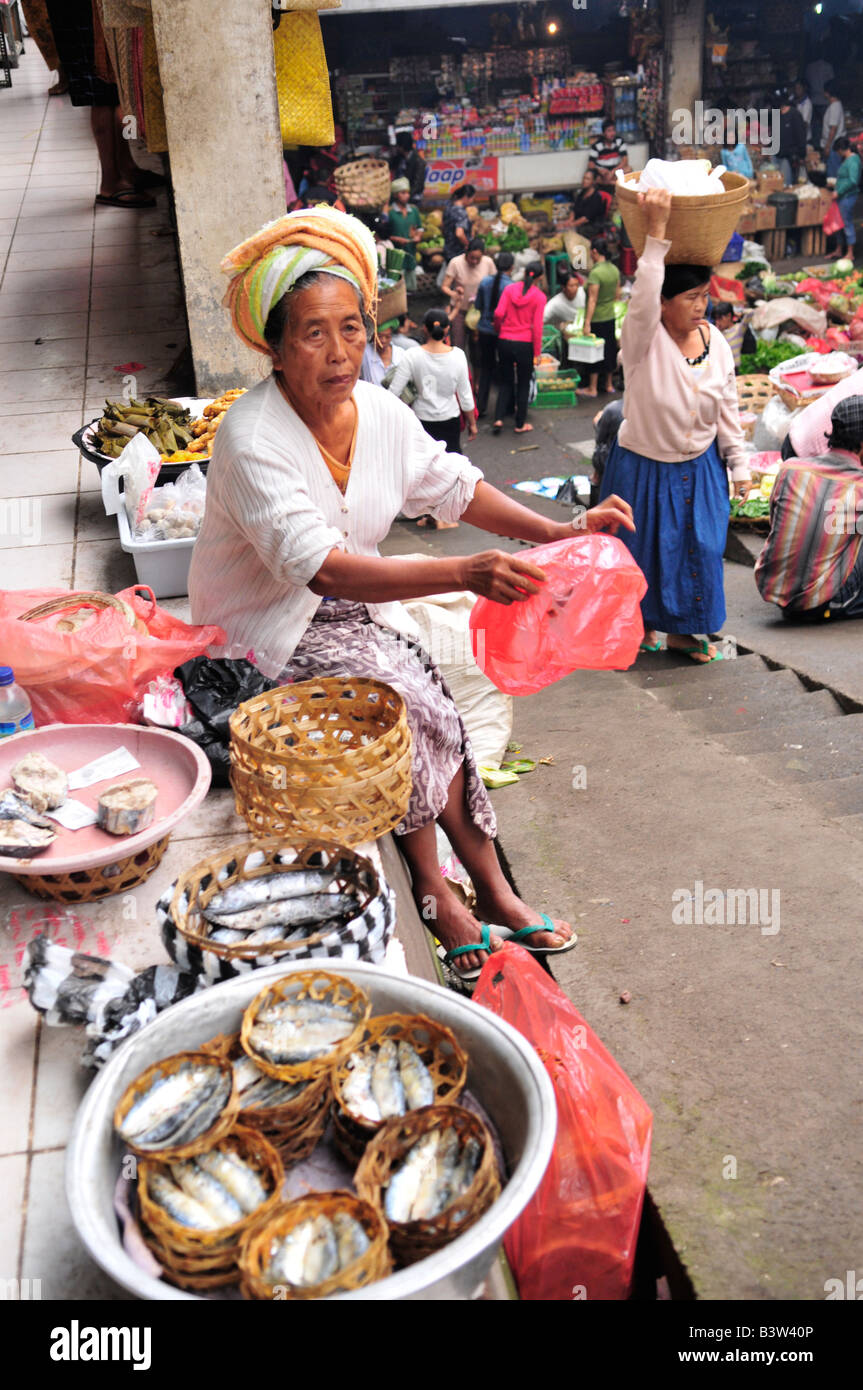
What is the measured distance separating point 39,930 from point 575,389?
1096 centimetres

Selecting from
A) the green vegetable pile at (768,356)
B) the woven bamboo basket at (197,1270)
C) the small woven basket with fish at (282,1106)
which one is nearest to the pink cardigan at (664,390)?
the small woven basket with fish at (282,1106)

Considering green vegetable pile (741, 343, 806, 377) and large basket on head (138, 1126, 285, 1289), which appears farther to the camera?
green vegetable pile (741, 343, 806, 377)

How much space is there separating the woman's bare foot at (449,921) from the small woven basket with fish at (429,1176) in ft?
4.24

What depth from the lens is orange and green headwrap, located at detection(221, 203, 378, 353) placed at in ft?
8.61

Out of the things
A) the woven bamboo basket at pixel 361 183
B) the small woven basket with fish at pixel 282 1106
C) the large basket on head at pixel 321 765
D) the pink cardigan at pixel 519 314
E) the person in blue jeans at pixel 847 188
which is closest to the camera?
the small woven basket with fish at pixel 282 1106

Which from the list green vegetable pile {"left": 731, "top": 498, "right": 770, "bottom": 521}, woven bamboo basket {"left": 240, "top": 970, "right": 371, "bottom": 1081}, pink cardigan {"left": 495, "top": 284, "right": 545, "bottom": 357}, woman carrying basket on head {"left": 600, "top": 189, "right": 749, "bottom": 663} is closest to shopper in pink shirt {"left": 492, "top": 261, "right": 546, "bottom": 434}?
pink cardigan {"left": 495, "top": 284, "right": 545, "bottom": 357}

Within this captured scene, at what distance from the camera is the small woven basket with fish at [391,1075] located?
1832 millimetres

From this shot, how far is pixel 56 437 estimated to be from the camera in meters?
6.09

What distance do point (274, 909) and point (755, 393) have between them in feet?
29.4

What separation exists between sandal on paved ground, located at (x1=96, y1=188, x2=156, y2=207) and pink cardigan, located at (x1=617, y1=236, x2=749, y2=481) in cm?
639

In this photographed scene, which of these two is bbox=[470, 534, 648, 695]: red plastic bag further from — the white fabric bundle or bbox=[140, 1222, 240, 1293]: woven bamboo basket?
the white fabric bundle

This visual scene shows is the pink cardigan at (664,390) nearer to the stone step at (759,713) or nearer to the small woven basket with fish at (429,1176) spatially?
the stone step at (759,713)
